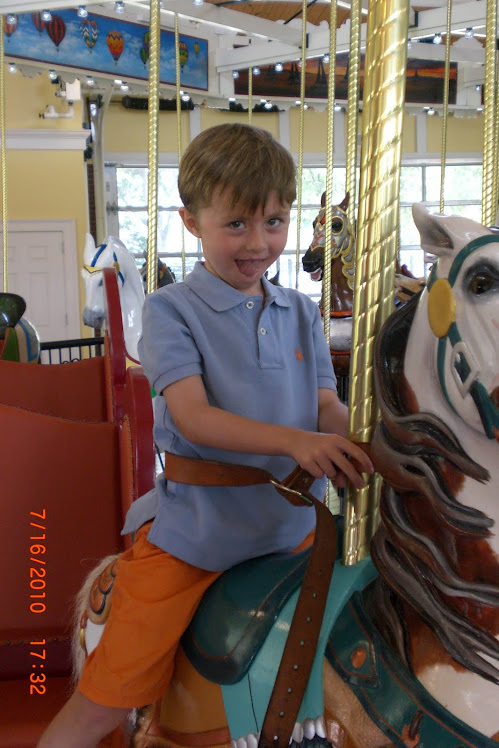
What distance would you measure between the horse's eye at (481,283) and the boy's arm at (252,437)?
0.21 m

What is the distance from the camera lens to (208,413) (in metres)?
0.84

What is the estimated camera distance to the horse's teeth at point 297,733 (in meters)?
0.72

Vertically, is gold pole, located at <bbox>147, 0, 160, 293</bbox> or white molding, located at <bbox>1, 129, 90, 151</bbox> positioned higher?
white molding, located at <bbox>1, 129, 90, 151</bbox>

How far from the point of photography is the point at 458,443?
63 centimetres

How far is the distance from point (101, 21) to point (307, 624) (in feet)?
14.0

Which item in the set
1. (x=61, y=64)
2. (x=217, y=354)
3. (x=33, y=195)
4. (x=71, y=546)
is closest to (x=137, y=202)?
(x=33, y=195)

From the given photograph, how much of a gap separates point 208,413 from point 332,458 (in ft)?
0.55

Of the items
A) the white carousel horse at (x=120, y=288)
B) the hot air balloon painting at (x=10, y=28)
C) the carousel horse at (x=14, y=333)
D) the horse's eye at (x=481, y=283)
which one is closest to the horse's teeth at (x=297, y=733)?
the horse's eye at (x=481, y=283)

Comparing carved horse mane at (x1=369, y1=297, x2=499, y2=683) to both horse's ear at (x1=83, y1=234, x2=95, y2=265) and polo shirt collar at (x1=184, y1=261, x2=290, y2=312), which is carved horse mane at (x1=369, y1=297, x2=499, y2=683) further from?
horse's ear at (x1=83, y1=234, x2=95, y2=265)

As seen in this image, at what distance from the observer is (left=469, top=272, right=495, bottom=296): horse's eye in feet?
1.93

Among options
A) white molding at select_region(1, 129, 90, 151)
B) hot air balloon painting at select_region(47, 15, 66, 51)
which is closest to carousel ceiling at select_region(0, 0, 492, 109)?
hot air balloon painting at select_region(47, 15, 66, 51)

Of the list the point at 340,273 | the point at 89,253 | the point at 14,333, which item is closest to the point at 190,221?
the point at 14,333

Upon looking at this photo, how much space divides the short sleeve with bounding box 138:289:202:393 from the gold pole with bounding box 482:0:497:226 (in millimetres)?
405

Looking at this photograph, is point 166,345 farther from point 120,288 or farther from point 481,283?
point 120,288
